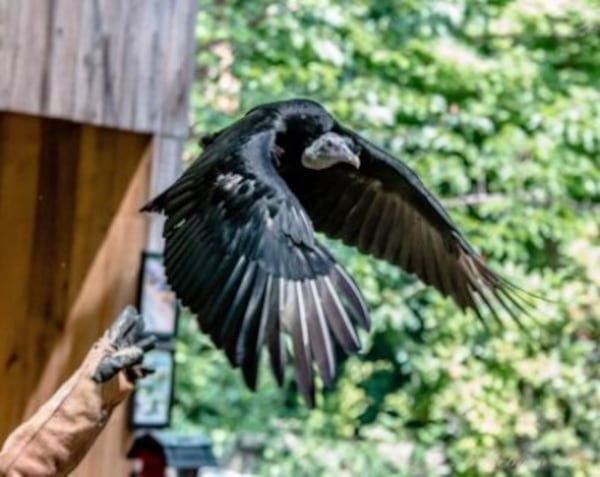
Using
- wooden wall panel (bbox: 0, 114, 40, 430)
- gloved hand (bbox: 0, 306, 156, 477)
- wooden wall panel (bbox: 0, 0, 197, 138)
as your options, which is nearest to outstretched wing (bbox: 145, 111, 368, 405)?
gloved hand (bbox: 0, 306, 156, 477)

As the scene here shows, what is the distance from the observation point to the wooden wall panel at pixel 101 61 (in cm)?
278

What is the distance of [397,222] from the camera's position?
2.40 m

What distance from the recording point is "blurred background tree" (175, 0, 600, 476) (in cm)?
434

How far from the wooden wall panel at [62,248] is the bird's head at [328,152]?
1.23 m

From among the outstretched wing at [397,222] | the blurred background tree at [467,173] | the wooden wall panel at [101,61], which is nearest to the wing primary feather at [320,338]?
the outstretched wing at [397,222]

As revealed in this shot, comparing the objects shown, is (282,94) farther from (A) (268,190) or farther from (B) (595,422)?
(A) (268,190)

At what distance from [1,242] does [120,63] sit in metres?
0.50

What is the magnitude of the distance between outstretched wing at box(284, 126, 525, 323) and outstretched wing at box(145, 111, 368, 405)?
31cm

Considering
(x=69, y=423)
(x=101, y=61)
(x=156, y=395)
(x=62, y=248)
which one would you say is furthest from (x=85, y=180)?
(x=69, y=423)

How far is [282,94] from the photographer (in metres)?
4.22

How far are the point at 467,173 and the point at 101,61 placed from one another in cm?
196

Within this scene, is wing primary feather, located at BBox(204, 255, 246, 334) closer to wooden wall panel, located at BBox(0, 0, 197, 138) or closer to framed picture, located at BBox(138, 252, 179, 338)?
wooden wall panel, located at BBox(0, 0, 197, 138)

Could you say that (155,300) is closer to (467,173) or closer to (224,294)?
(224,294)

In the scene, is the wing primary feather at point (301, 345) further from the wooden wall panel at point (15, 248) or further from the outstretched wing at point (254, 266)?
the wooden wall panel at point (15, 248)
